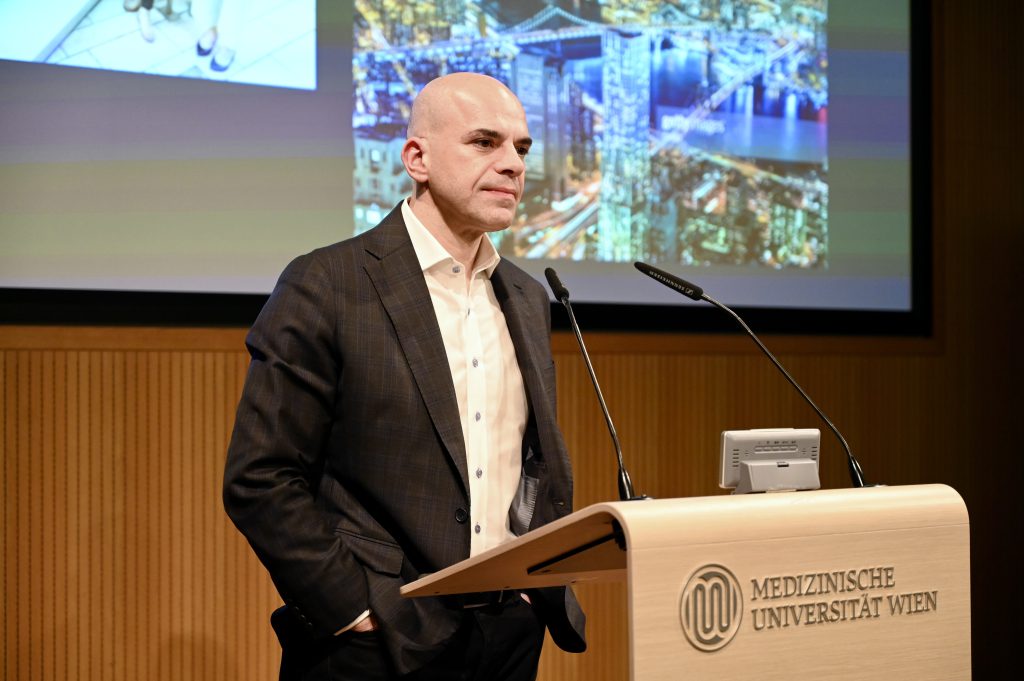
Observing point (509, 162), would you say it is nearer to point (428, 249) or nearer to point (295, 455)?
point (428, 249)

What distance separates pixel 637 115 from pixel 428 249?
1.95 m

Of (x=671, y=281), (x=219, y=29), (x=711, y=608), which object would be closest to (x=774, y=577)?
(x=711, y=608)

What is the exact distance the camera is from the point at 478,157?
1825 millimetres

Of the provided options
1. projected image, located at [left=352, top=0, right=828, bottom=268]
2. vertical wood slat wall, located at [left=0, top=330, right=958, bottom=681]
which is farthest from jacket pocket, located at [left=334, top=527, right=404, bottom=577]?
projected image, located at [left=352, top=0, right=828, bottom=268]

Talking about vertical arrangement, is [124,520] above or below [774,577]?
below

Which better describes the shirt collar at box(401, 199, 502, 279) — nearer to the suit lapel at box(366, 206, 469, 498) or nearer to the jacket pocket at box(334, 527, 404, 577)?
the suit lapel at box(366, 206, 469, 498)

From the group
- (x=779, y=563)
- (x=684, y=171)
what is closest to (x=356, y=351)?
(x=779, y=563)

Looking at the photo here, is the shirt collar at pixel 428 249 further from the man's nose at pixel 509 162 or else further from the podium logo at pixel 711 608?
the podium logo at pixel 711 608

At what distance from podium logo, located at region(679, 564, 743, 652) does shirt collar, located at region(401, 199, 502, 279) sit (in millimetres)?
802

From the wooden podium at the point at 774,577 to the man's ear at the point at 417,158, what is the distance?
75 cm

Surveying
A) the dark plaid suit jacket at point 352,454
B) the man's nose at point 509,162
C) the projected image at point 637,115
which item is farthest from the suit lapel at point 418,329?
the projected image at point 637,115

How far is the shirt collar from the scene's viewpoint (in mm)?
1854

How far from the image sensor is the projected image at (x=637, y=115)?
129 inches

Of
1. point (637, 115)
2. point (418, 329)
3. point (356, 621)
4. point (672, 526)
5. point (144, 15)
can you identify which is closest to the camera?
point (672, 526)
